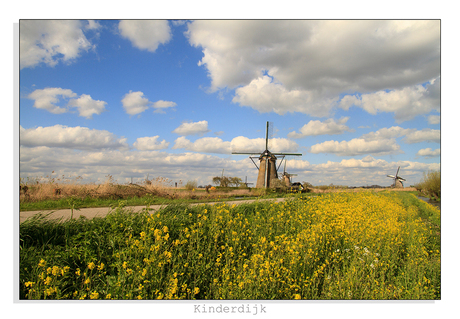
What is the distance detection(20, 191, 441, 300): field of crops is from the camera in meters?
3.96

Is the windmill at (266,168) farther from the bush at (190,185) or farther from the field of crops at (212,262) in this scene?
the field of crops at (212,262)

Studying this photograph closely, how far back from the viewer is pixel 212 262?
468 centimetres

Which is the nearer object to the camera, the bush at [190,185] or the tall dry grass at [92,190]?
the tall dry grass at [92,190]

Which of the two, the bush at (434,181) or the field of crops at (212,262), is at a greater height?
the bush at (434,181)

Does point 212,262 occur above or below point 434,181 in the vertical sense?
below

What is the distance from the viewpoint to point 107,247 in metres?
4.90

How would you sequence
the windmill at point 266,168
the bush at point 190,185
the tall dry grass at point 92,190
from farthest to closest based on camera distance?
the windmill at point 266,168
the bush at point 190,185
the tall dry grass at point 92,190

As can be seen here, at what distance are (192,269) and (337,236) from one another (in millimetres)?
3858

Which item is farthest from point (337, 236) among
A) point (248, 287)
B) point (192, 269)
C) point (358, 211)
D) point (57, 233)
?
point (57, 233)

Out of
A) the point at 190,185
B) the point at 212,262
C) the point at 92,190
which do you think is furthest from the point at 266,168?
the point at 212,262

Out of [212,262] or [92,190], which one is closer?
[212,262]

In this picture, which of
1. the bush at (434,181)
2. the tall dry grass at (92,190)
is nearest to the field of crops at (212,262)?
the bush at (434,181)

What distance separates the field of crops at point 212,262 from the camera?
3957 millimetres

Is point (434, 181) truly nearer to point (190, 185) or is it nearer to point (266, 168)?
point (190, 185)
